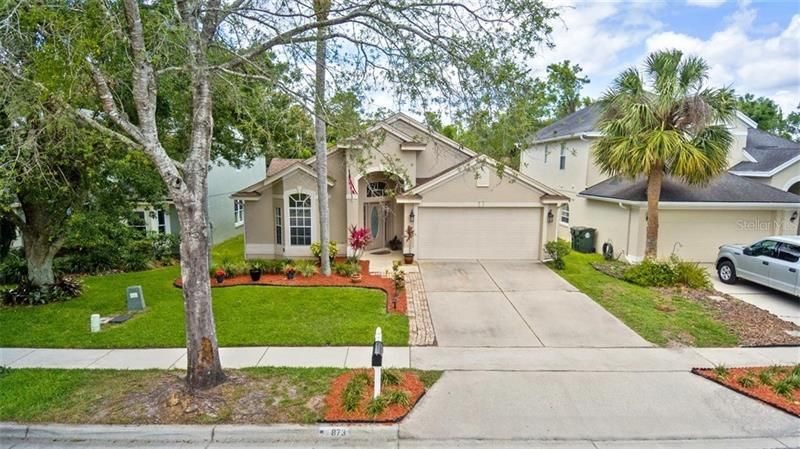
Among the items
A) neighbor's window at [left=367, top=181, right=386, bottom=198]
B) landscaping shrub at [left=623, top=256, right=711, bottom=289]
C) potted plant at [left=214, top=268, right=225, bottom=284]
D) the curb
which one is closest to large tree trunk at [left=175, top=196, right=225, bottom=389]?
the curb

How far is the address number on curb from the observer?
5.05 metres

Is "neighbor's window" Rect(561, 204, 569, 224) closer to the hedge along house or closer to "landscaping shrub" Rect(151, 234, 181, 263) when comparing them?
the hedge along house

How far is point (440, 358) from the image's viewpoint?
7246 mm

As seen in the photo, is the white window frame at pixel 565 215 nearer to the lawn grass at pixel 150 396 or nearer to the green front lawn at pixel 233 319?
the green front lawn at pixel 233 319

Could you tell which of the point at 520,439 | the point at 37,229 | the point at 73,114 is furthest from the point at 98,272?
the point at 520,439

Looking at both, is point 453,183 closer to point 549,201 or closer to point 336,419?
point 549,201

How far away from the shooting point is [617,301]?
10.6 m

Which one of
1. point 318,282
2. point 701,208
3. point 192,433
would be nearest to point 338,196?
point 318,282

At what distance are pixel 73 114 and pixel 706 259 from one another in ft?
61.1

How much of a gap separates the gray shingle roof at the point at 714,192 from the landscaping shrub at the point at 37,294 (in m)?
17.5

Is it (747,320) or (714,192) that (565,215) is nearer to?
(714,192)

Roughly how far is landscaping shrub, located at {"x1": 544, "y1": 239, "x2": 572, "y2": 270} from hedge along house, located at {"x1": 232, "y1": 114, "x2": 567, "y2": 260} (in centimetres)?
91

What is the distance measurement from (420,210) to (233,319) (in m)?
8.05

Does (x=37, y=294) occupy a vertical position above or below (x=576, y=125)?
below
